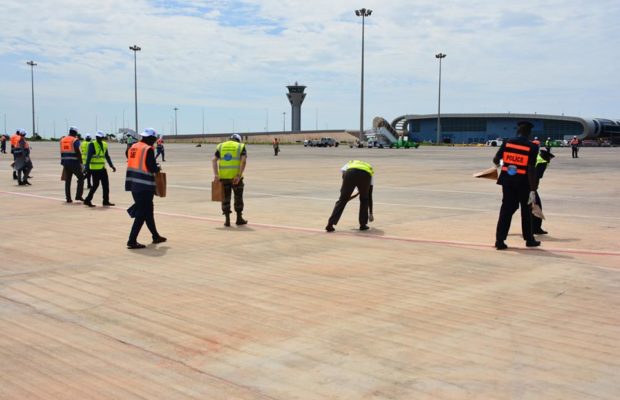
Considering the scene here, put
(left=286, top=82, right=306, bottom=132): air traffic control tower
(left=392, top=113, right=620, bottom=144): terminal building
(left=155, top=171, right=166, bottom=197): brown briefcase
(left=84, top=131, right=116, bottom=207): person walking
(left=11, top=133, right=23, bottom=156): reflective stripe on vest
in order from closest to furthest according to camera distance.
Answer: (left=155, top=171, right=166, bottom=197): brown briefcase
(left=84, top=131, right=116, bottom=207): person walking
(left=11, top=133, right=23, bottom=156): reflective stripe on vest
(left=392, top=113, right=620, bottom=144): terminal building
(left=286, top=82, right=306, bottom=132): air traffic control tower

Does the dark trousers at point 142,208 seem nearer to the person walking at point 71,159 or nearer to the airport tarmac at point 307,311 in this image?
the airport tarmac at point 307,311

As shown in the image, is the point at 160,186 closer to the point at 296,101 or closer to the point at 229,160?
the point at 229,160

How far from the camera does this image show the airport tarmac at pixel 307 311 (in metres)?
4.63

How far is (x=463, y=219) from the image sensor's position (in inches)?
525

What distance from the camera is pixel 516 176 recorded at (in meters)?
9.73

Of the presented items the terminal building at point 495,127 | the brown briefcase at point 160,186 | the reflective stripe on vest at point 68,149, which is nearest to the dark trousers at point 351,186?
the brown briefcase at point 160,186

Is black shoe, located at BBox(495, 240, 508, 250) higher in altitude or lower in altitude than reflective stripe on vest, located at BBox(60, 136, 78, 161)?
lower

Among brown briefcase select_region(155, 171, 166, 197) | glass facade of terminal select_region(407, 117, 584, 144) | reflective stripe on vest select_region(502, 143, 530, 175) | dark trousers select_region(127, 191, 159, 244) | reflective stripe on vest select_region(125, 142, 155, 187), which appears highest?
glass facade of terminal select_region(407, 117, 584, 144)

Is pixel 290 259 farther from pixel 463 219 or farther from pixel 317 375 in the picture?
pixel 463 219

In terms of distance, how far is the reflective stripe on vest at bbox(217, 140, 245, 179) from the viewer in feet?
39.9

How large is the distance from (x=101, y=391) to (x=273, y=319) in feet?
6.59

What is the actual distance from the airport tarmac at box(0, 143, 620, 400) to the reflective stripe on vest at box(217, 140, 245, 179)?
1013 mm

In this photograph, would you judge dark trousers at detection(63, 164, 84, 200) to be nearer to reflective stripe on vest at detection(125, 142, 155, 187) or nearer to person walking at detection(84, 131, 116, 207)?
person walking at detection(84, 131, 116, 207)

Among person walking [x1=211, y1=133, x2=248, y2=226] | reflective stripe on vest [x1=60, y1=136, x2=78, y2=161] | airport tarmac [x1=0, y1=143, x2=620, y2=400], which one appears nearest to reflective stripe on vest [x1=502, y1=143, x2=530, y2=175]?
airport tarmac [x1=0, y1=143, x2=620, y2=400]
